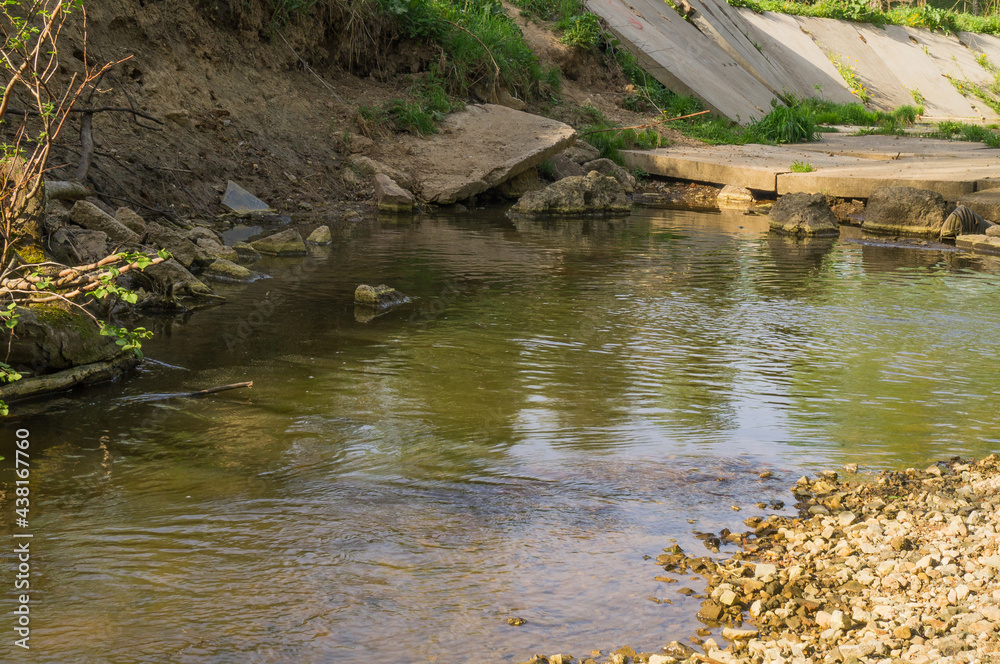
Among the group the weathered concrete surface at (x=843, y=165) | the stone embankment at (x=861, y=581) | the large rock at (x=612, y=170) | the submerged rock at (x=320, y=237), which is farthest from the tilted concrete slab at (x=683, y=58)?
the stone embankment at (x=861, y=581)

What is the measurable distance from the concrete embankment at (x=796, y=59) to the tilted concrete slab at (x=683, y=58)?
0.07 feet

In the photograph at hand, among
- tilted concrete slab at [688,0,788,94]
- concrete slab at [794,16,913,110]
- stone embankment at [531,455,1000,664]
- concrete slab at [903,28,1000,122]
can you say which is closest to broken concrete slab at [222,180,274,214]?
stone embankment at [531,455,1000,664]

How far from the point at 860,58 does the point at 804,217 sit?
15.2 metres

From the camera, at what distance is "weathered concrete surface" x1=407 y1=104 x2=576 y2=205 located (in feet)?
42.7

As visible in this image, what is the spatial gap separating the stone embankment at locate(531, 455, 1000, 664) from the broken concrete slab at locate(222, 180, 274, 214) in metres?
8.85

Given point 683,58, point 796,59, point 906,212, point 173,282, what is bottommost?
point 173,282

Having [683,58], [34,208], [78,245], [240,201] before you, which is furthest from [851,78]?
[34,208]

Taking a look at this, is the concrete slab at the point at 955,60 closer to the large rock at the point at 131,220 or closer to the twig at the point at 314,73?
the twig at the point at 314,73

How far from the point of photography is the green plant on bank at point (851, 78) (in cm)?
2308

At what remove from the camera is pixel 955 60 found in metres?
26.0

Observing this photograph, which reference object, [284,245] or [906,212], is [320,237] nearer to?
[284,245]

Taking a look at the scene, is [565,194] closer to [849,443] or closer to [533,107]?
[533,107]

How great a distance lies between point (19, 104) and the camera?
31.2 feet

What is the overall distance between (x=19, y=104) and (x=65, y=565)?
26.2ft
